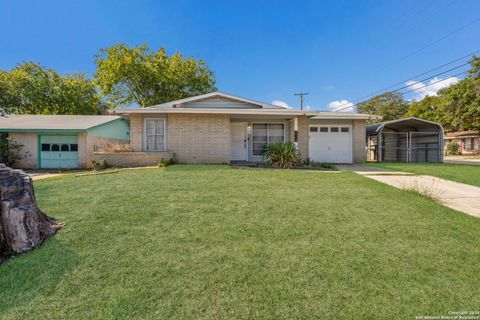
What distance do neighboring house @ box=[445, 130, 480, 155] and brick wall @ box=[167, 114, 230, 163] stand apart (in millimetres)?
34223

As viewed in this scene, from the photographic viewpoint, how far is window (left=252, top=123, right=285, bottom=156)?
1268 cm

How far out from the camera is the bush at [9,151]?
12039 millimetres

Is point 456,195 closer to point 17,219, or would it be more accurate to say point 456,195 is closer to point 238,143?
point 17,219

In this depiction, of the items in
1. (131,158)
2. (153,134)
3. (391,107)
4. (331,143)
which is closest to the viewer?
(131,158)

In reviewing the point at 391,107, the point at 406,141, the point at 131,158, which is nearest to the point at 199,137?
the point at 131,158

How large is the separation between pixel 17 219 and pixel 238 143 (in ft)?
34.1

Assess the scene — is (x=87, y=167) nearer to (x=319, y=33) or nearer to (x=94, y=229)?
(x=94, y=229)

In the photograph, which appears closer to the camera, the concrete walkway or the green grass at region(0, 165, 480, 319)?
the green grass at region(0, 165, 480, 319)

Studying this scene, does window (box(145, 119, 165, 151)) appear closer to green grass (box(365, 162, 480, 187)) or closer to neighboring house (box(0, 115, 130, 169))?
neighboring house (box(0, 115, 130, 169))

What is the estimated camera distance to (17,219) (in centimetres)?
290

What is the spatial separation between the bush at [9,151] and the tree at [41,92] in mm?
13834

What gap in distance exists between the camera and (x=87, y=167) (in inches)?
484

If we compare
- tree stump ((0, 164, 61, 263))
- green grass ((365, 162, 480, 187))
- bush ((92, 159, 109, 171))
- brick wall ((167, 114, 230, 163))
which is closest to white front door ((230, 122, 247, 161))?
brick wall ((167, 114, 230, 163))

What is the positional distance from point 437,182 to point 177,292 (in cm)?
862
